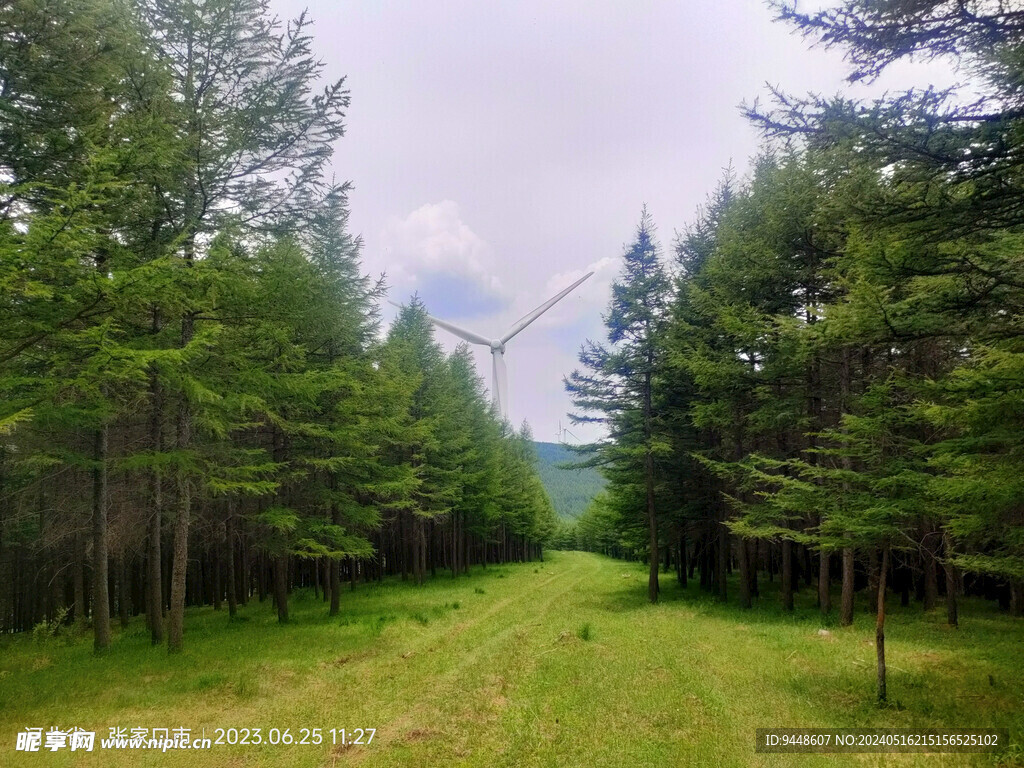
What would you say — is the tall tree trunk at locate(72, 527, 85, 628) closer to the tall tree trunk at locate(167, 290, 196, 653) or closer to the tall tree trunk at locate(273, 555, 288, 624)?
the tall tree trunk at locate(273, 555, 288, 624)

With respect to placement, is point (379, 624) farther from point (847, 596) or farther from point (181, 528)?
point (847, 596)

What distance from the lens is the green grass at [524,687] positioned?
7.42m

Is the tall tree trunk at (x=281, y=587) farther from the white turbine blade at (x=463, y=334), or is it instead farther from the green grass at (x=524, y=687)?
the white turbine blade at (x=463, y=334)

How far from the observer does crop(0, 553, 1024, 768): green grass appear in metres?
7.42

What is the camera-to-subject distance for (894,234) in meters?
7.14

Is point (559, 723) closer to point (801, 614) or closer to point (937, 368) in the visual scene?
point (801, 614)

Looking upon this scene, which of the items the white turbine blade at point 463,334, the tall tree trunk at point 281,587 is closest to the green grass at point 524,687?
the tall tree trunk at point 281,587

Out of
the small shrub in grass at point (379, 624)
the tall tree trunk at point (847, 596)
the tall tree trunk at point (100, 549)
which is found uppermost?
the tall tree trunk at point (100, 549)

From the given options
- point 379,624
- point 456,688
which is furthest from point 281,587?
point 456,688

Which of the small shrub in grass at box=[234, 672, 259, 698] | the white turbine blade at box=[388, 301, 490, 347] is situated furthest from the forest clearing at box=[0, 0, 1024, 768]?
the white turbine blade at box=[388, 301, 490, 347]

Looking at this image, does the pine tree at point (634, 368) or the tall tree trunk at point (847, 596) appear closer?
the tall tree trunk at point (847, 596)

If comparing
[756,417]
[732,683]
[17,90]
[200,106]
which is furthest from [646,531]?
[17,90]

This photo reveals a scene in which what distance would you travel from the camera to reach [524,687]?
10102mm

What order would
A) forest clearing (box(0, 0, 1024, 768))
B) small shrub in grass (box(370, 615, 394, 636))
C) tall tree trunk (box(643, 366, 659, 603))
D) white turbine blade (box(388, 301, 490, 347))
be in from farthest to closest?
white turbine blade (box(388, 301, 490, 347)) → tall tree trunk (box(643, 366, 659, 603)) → small shrub in grass (box(370, 615, 394, 636)) → forest clearing (box(0, 0, 1024, 768))
